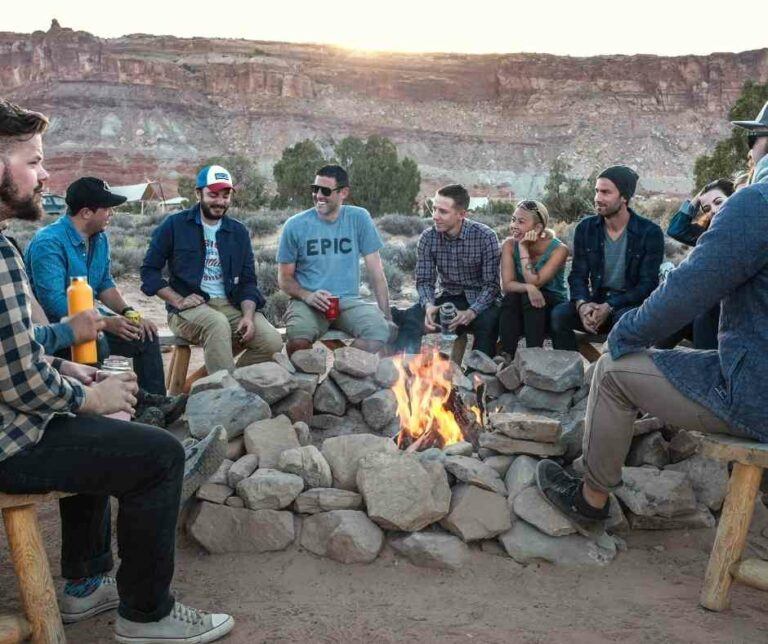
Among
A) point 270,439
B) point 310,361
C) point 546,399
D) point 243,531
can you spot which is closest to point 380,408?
point 310,361

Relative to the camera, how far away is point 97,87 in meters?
57.6

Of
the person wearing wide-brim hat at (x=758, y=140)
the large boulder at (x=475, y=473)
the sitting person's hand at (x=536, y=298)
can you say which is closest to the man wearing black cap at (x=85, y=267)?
the large boulder at (x=475, y=473)

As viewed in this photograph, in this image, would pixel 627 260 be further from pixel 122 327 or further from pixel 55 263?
pixel 55 263

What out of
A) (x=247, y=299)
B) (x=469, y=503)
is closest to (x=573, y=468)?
(x=469, y=503)

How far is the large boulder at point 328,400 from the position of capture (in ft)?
14.9

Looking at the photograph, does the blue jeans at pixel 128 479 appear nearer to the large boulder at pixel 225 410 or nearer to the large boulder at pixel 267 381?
the large boulder at pixel 225 410

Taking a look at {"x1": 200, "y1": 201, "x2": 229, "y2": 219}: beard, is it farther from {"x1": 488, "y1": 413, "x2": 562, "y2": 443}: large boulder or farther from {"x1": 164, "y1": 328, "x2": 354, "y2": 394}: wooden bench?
{"x1": 488, "y1": 413, "x2": 562, "y2": 443}: large boulder

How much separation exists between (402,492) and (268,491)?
60 cm

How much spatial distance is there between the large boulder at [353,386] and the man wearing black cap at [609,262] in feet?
5.07

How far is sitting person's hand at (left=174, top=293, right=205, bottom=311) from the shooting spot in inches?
205

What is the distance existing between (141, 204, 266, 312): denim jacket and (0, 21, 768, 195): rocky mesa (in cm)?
4871

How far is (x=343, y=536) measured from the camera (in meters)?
3.37

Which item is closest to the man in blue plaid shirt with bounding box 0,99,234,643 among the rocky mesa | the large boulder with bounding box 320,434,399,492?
the large boulder with bounding box 320,434,399,492

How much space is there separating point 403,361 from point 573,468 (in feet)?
4.26
